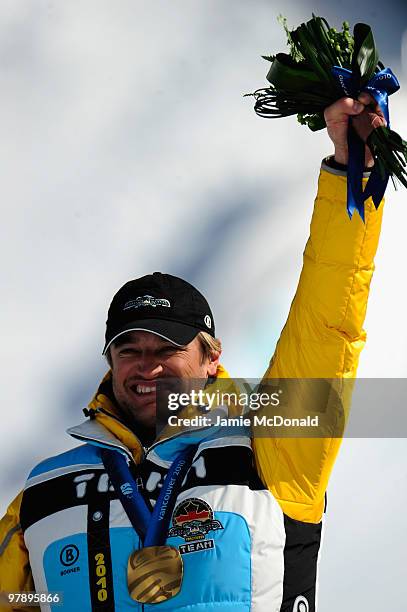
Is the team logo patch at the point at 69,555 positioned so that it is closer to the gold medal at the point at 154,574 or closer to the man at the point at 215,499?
the man at the point at 215,499

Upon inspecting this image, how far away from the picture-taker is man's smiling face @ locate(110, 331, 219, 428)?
82.7 inches

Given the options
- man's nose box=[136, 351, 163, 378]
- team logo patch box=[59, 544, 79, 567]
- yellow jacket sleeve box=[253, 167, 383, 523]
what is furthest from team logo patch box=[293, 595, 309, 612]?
man's nose box=[136, 351, 163, 378]

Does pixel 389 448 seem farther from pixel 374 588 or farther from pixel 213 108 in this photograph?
pixel 213 108

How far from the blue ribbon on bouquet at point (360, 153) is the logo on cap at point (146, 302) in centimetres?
49

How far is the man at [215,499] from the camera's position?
Result: 1.88m

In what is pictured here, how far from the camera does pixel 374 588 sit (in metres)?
3.08

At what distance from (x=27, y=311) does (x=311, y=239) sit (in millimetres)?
1346

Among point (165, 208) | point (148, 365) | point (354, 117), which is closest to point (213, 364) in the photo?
point (148, 365)

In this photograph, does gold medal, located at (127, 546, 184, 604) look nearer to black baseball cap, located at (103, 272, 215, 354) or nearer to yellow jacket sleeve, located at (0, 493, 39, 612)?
yellow jacket sleeve, located at (0, 493, 39, 612)

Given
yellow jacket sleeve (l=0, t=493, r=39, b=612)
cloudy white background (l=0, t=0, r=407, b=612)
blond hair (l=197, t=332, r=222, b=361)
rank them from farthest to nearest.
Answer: cloudy white background (l=0, t=0, r=407, b=612) < blond hair (l=197, t=332, r=222, b=361) < yellow jacket sleeve (l=0, t=493, r=39, b=612)

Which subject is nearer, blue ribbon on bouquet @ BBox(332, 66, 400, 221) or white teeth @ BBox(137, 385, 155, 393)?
blue ribbon on bouquet @ BBox(332, 66, 400, 221)

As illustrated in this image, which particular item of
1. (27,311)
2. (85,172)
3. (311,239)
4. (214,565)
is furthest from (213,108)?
(214,565)

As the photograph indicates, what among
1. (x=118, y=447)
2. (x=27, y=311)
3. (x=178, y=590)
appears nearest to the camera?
(x=178, y=590)

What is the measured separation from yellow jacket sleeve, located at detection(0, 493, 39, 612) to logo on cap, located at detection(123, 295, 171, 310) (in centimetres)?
46
